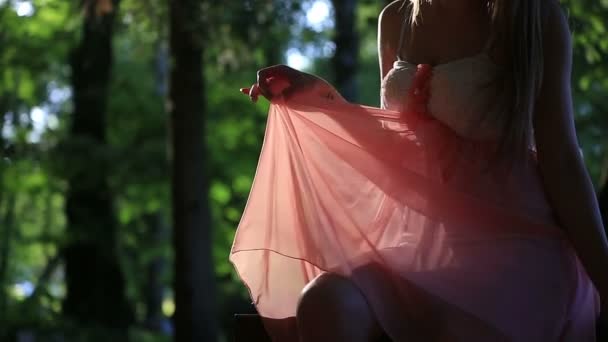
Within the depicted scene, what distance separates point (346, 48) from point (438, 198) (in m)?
11.2

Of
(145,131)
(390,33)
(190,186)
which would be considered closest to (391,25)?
(390,33)

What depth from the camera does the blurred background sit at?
37.1ft

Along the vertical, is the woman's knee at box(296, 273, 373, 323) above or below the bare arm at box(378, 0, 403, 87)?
below

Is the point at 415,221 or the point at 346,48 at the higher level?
the point at 346,48

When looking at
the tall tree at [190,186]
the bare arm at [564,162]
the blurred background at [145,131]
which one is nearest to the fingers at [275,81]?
the bare arm at [564,162]

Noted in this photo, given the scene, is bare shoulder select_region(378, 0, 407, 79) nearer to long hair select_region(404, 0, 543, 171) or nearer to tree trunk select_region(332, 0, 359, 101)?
long hair select_region(404, 0, 543, 171)

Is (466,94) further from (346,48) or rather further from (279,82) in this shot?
(346,48)

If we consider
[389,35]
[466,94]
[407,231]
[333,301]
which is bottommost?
[333,301]

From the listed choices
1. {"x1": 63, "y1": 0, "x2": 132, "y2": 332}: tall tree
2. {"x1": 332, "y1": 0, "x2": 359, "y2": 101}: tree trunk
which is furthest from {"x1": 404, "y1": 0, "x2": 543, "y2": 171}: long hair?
{"x1": 63, "y1": 0, "x2": 132, "y2": 332}: tall tree

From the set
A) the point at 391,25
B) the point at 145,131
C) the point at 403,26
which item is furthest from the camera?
the point at 145,131

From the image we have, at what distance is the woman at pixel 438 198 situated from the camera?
2.67 metres

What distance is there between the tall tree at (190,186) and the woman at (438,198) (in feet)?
25.7

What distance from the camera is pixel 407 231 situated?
288 cm

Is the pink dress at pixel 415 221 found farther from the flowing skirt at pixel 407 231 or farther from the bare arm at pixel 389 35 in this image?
the bare arm at pixel 389 35
